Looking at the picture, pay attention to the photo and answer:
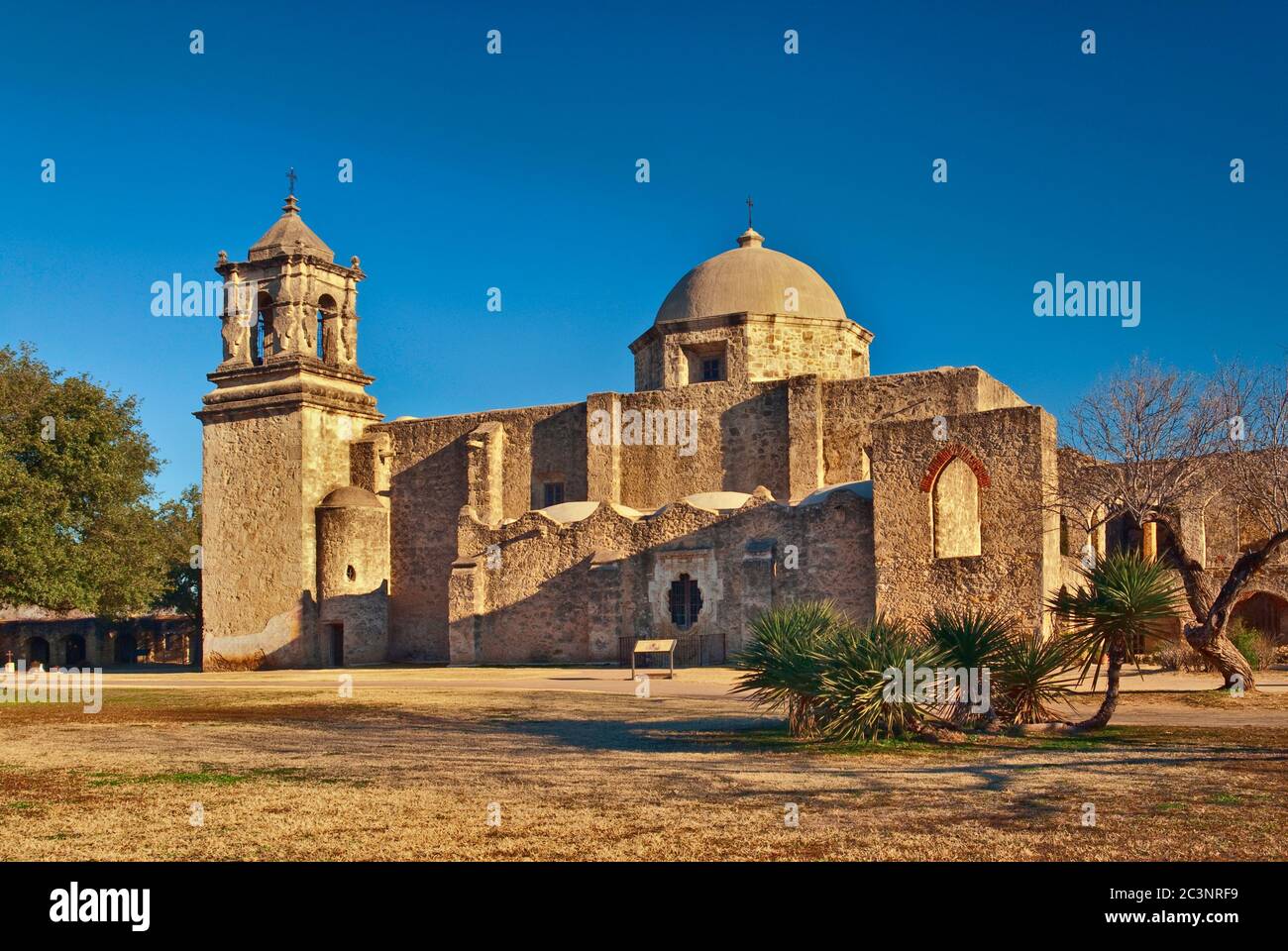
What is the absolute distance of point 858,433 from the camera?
28.5 m

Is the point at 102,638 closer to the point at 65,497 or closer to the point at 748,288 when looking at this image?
the point at 65,497

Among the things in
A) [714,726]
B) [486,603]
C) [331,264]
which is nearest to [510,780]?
[714,726]

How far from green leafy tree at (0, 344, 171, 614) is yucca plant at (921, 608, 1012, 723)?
20.1 meters

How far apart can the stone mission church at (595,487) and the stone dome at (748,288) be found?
8cm

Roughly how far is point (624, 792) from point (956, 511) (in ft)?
57.1

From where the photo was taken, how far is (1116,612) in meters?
12.1

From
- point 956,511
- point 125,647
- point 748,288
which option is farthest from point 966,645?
point 125,647

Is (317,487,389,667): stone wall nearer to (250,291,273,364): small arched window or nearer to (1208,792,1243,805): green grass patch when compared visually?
(250,291,273,364): small arched window

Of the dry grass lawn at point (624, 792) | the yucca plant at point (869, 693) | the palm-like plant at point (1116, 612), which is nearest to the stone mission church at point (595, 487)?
the palm-like plant at point (1116, 612)

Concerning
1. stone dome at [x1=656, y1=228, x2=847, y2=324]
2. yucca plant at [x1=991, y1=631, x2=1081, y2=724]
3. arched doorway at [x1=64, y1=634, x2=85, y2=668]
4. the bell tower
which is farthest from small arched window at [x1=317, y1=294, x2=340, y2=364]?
yucca plant at [x1=991, y1=631, x2=1081, y2=724]

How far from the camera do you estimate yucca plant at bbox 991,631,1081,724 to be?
12.2 metres

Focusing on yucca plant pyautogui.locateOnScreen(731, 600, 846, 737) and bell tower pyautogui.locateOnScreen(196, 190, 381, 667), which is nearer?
yucca plant pyautogui.locateOnScreen(731, 600, 846, 737)

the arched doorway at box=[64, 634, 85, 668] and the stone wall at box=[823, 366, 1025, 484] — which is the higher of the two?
the stone wall at box=[823, 366, 1025, 484]

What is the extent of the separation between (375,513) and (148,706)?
14.6 metres
